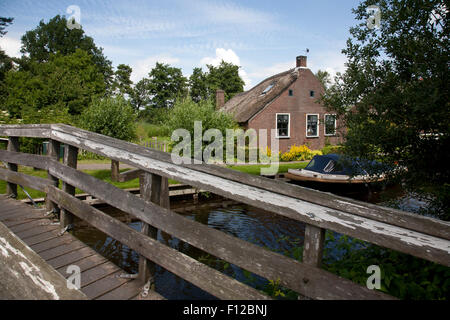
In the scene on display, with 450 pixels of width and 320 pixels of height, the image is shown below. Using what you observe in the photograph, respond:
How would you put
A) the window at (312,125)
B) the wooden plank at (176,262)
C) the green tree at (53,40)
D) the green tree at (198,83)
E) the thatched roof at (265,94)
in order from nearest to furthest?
the wooden plank at (176,262) < the thatched roof at (265,94) < the window at (312,125) < the green tree at (53,40) < the green tree at (198,83)

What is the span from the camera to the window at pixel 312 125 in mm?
23634

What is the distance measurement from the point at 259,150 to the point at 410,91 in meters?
16.5

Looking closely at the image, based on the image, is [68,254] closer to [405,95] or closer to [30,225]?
[30,225]

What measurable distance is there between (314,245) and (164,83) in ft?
175

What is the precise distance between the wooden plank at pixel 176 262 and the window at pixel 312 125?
74.1ft

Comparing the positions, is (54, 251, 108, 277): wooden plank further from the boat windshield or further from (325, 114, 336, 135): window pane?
the boat windshield

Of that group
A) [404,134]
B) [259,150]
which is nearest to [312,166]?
[259,150]

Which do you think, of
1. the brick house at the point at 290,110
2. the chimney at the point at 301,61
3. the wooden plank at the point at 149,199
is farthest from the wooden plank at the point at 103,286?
the chimney at the point at 301,61

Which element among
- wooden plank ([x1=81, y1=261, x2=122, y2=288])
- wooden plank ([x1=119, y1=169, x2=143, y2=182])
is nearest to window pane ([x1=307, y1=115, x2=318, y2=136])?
wooden plank ([x1=119, y1=169, x2=143, y2=182])

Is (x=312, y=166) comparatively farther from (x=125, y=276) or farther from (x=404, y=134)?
(x=125, y=276)

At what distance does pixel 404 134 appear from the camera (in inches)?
140

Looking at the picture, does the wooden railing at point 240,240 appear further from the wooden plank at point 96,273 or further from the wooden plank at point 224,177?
the wooden plank at point 96,273

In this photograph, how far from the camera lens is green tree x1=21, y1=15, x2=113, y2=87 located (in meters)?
50.2

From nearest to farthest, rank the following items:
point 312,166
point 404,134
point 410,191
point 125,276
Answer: point 125,276
point 404,134
point 410,191
point 312,166
